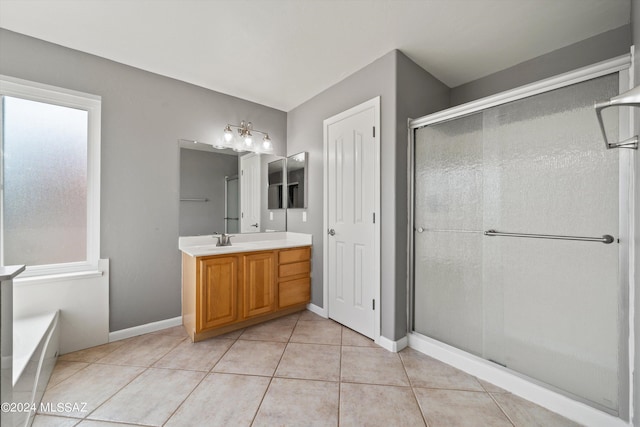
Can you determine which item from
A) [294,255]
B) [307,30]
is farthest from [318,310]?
[307,30]

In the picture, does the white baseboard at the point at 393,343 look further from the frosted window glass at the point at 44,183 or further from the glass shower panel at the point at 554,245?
the frosted window glass at the point at 44,183

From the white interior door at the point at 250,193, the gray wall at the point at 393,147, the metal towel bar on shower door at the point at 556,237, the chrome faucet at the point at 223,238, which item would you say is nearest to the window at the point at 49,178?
the chrome faucet at the point at 223,238

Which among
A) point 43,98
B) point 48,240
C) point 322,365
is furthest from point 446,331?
point 43,98

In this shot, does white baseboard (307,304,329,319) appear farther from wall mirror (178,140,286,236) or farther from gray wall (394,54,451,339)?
wall mirror (178,140,286,236)

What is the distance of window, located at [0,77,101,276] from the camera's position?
1.95 meters

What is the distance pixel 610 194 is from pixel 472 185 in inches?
27.5

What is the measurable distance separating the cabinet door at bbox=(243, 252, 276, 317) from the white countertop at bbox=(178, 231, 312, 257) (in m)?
0.11

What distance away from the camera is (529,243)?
164 cm

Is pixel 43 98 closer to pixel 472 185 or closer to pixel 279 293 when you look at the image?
pixel 279 293

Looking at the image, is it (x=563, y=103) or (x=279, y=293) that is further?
(x=279, y=293)

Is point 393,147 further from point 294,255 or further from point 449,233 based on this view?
point 294,255

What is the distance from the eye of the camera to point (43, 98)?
6.66 feet

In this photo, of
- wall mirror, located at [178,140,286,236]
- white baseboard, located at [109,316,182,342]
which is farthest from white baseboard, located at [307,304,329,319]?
white baseboard, located at [109,316,182,342]

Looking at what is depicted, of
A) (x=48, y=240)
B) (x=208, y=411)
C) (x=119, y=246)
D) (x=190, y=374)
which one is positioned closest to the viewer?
(x=208, y=411)
